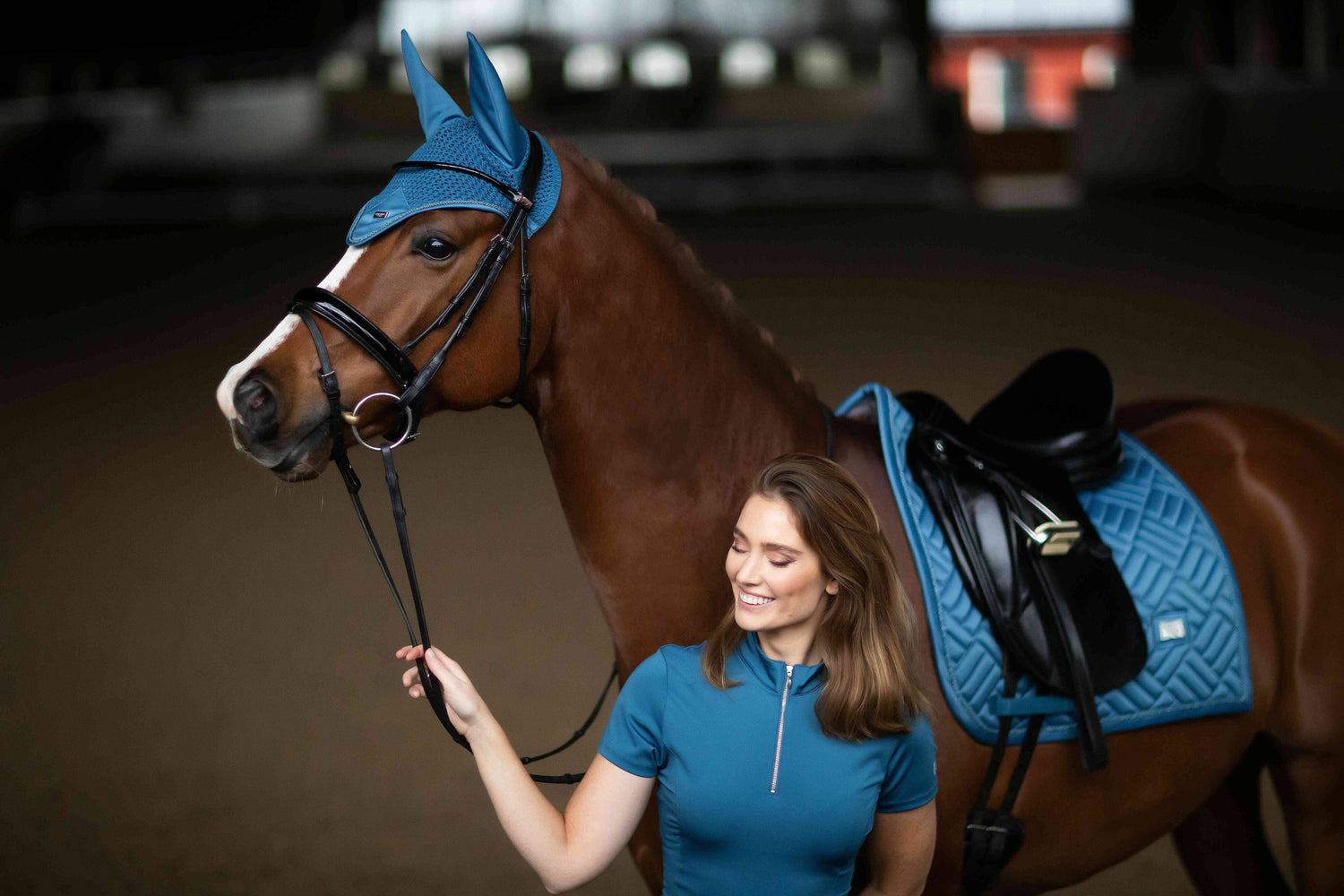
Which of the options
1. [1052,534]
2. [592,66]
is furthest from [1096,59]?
[1052,534]

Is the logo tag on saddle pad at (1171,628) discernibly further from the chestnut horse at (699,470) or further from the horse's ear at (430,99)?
the horse's ear at (430,99)

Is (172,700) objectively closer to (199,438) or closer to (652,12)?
(199,438)

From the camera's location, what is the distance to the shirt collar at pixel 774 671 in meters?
1.12

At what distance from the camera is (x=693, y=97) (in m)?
13.2

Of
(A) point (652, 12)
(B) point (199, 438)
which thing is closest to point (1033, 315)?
(B) point (199, 438)

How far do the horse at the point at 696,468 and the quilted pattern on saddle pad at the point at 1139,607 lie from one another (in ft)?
0.10

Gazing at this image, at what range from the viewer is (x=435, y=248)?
4.10 ft

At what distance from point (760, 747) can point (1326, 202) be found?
32.5 feet

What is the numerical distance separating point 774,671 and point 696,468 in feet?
1.17

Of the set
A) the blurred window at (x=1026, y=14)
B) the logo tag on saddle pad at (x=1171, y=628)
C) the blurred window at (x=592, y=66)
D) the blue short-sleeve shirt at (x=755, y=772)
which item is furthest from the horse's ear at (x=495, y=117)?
the blurred window at (x=1026, y=14)

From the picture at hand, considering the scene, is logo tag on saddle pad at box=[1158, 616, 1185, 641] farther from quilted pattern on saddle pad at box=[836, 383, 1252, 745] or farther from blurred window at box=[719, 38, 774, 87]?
blurred window at box=[719, 38, 774, 87]

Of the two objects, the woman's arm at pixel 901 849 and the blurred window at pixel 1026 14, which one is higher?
the blurred window at pixel 1026 14

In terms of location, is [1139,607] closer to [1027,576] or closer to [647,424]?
[1027,576]

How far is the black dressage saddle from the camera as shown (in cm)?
147
